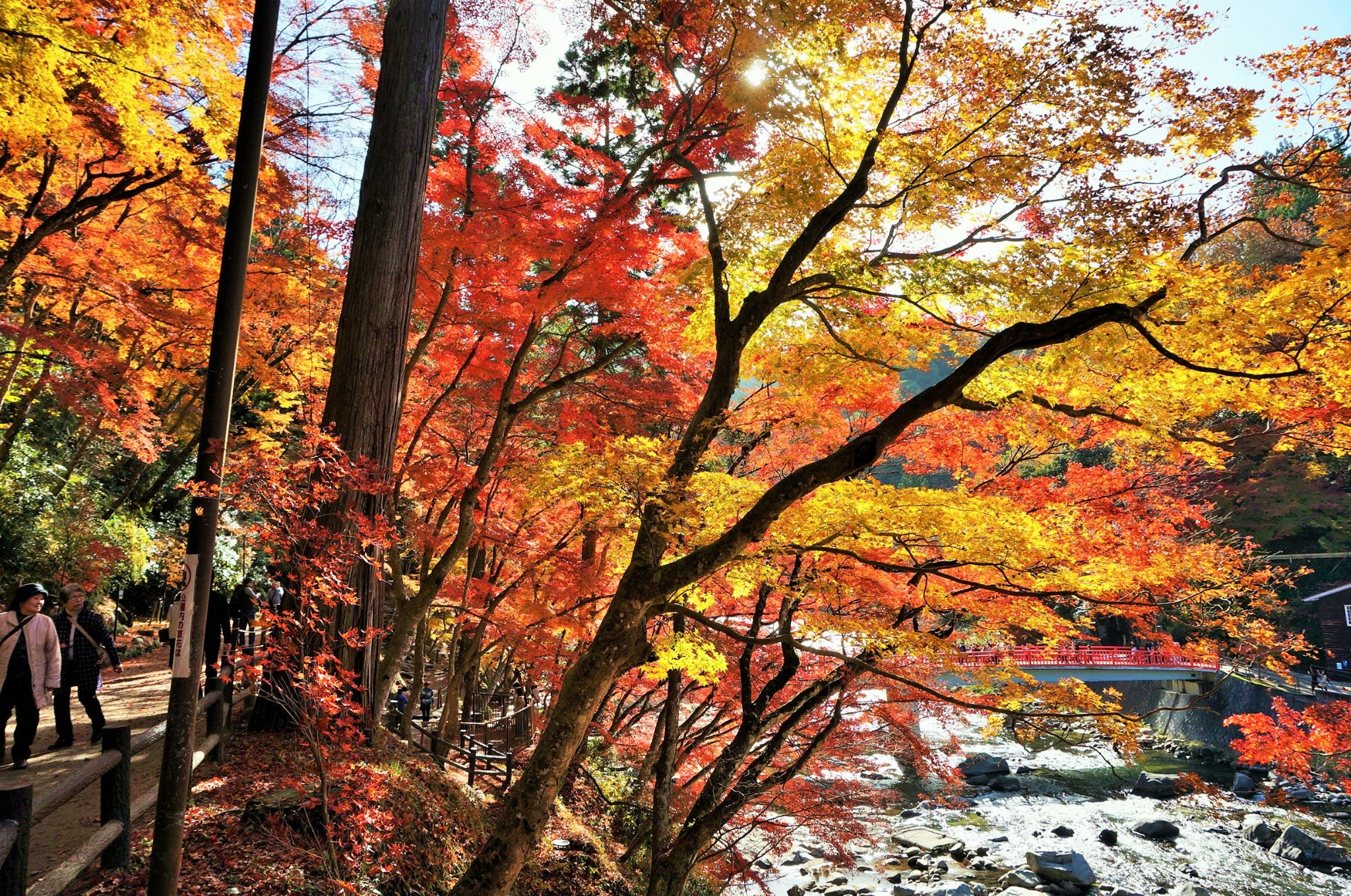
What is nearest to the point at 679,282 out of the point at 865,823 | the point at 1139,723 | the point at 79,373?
the point at 1139,723

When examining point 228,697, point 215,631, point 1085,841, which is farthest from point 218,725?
point 1085,841

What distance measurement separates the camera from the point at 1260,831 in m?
16.9

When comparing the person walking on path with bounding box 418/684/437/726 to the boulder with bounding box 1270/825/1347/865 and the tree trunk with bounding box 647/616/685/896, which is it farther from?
the boulder with bounding box 1270/825/1347/865

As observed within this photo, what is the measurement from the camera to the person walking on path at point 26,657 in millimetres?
5969

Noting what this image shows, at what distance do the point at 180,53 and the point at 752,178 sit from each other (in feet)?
16.0

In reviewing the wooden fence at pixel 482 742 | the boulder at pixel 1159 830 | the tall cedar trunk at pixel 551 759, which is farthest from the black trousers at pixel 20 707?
the boulder at pixel 1159 830

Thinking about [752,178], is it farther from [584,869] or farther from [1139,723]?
[584,869]

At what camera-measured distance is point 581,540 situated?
1268 cm

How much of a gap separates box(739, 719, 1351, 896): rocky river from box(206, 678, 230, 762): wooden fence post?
905 cm

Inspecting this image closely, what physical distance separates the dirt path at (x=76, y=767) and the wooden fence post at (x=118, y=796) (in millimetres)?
389

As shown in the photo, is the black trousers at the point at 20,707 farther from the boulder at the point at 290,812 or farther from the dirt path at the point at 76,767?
the boulder at the point at 290,812

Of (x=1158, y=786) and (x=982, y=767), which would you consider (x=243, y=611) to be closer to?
(x=982, y=767)

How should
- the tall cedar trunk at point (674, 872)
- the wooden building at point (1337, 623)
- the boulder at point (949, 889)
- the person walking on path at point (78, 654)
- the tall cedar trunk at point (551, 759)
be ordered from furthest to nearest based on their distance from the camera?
the wooden building at point (1337, 623) < the boulder at point (949, 889) < the tall cedar trunk at point (674, 872) < the person walking on path at point (78, 654) < the tall cedar trunk at point (551, 759)

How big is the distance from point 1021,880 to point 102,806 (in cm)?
1616
